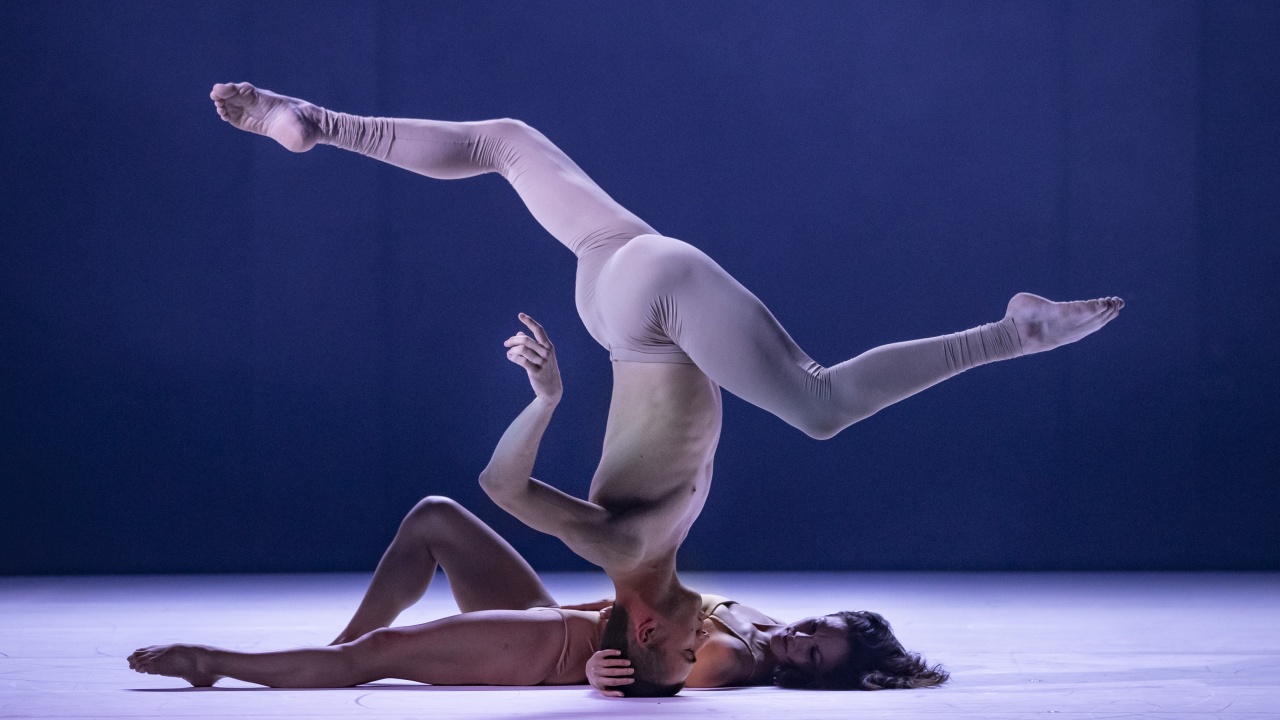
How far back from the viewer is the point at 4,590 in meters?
4.60

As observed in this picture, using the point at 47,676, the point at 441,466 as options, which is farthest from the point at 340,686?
the point at 441,466

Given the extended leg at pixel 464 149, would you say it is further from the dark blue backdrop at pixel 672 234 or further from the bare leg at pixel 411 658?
the dark blue backdrop at pixel 672 234

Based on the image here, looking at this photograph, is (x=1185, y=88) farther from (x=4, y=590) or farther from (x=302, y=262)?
(x=4, y=590)

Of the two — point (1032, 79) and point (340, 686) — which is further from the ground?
point (1032, 79)

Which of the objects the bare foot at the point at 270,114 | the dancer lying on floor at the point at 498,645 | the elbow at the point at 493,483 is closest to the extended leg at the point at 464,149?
the bare foot at the point at 270,114

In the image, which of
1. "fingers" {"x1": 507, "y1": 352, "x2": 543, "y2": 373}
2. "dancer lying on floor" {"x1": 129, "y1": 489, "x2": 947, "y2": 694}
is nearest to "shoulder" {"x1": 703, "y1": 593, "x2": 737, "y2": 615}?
"dancer lying on floor" {"x1": 129, "y1": 489, "x2": 947, "y2": 694}

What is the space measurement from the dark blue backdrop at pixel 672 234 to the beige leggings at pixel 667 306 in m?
2.58

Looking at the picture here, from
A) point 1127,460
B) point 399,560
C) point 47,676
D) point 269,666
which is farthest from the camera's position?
point 1127,460

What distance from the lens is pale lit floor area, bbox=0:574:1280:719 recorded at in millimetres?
2254

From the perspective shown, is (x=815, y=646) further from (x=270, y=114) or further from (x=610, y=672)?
(x=270, y=114)

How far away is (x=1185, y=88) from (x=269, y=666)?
185 inches

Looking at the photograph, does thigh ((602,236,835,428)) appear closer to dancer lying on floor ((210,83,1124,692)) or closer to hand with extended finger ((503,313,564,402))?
dancer lying on floor ((210,83,1124,692))

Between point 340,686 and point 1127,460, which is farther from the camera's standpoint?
point 1127,460

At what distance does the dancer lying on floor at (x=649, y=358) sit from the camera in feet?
7.54
